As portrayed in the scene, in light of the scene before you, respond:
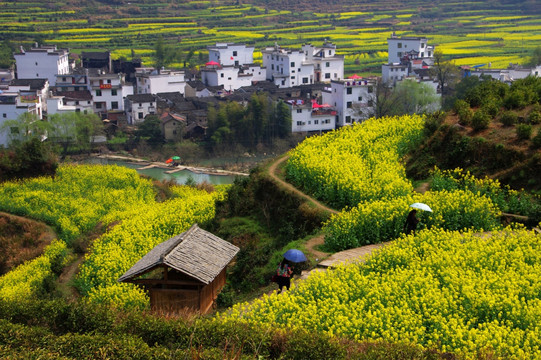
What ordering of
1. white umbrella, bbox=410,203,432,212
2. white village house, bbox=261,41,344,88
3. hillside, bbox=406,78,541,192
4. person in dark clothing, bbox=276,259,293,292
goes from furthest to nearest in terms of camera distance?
white village house, bbox=261,41,344,88
hillside, bbox=406,78,541,192
white umbrella, bbox=410,203,432,212
person in dark clothing, bbox=276,259,293,292

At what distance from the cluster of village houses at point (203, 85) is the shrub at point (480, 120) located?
80.2 ft

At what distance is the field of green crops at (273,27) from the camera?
6066cm

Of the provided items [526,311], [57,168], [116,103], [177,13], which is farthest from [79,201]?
[177,13]

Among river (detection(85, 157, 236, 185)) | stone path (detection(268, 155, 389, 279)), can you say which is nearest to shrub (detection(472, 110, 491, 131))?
stone path (detection(268, 155, 389, 279))

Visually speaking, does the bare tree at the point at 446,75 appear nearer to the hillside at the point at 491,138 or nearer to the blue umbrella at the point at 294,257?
the hillside at the point at 491,138

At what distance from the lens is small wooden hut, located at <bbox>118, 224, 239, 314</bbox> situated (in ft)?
35.9

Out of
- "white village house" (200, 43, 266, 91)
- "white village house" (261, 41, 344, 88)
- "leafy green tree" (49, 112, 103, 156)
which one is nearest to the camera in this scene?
"leafy green tree" (49, 112, 103, 156)

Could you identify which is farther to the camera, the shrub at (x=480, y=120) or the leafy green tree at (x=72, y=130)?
the leafy green tree at (x=72, y=130)

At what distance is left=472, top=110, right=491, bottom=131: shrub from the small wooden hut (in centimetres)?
660

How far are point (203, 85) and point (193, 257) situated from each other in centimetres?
3716

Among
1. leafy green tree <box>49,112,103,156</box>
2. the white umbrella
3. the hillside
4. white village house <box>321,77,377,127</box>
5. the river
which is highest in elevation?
the hillside

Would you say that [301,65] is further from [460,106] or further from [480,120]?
[480,120]

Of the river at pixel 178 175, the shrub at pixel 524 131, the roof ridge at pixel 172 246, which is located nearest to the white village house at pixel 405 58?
the river at pixel 178 175

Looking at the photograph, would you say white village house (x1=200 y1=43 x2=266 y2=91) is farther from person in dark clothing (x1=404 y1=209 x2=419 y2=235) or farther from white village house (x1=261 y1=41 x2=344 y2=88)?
person in dark clothing (x1=404 y1=209 x2=419 y2=235)
